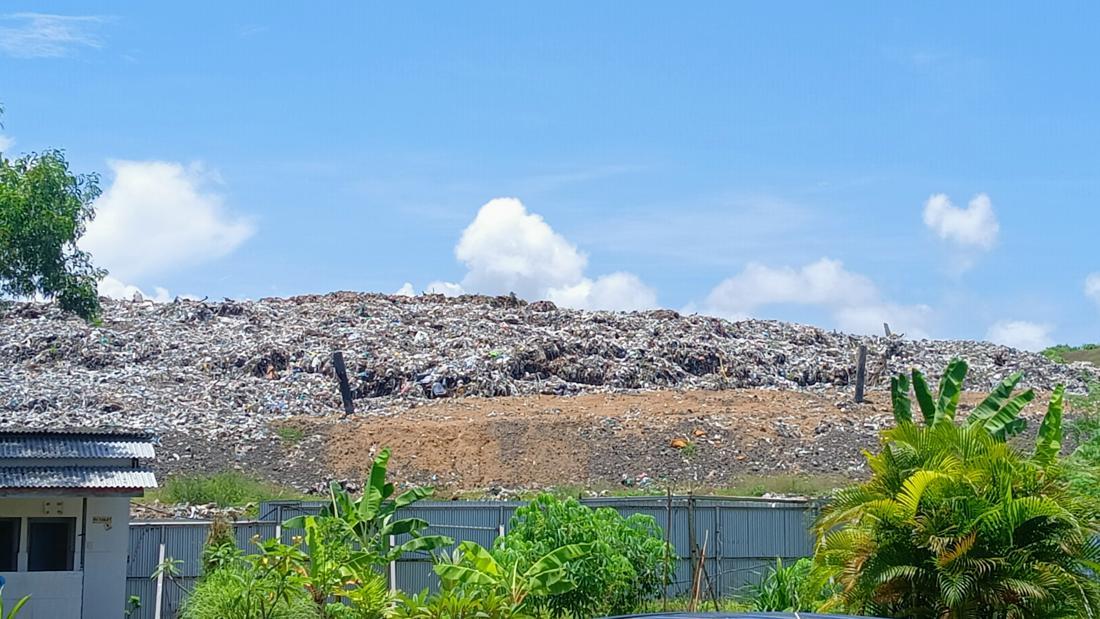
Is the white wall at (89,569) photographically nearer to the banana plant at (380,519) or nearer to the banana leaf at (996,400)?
the banana plant at (380,519)

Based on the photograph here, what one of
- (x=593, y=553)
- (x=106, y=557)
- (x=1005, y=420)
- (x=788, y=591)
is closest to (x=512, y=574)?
(x=593, y=553)

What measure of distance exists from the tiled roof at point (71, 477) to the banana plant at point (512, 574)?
170 inches

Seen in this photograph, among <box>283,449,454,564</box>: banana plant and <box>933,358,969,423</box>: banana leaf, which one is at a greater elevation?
<box>933,358,969,423</box>: banana leaf

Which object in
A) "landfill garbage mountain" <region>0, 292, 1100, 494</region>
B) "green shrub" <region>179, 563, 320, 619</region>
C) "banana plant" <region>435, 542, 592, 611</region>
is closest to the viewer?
"green shrub" <region>179, 563, 320, 619</region>

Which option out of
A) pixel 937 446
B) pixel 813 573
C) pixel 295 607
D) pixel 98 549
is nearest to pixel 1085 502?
pixel 937 446

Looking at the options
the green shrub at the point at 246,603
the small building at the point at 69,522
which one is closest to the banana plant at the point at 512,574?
the green shrub at the point at 246,603

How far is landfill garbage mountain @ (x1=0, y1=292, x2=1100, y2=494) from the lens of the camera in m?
38.0

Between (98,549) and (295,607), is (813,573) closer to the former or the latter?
(295,607)

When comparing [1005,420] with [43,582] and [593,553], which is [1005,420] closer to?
[593,553]

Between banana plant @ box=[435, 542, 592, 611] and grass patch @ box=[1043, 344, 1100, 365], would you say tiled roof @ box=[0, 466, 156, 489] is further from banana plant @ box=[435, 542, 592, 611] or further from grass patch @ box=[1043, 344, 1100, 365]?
grass patch @ box=[1043, 344, 1100, 365]

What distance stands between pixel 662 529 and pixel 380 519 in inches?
162

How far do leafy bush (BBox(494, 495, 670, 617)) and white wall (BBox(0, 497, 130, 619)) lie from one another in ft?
16.7

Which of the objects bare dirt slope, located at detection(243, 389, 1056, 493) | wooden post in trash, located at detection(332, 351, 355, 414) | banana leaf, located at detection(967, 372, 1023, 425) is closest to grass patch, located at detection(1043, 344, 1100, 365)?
bare dirt slope, located at detection(243, 389, 1056, 493)

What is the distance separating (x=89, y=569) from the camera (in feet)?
58.4
